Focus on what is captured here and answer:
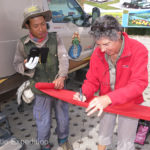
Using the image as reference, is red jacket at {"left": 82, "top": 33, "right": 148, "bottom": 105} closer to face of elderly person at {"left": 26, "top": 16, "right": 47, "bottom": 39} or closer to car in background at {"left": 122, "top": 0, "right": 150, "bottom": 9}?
face of elderly person at {"left": 26, "top": 16, "right": 47, "bottom": 39}

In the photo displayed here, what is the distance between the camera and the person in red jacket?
1.70 m

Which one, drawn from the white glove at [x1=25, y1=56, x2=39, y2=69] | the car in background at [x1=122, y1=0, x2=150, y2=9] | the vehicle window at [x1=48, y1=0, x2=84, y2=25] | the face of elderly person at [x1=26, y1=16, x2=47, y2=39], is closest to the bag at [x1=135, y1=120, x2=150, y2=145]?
the white glove at [x1=25, y1=56, x2=39, y2=69]

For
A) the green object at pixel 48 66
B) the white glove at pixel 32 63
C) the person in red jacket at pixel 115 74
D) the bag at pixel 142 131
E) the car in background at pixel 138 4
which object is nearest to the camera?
the person in red jacket at pixel 115 74

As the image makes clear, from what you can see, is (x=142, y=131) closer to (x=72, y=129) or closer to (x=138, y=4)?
(x=72, y=129)

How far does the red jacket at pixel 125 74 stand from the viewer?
170 cm

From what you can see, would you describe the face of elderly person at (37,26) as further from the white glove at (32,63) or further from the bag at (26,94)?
the bag at (26,94)

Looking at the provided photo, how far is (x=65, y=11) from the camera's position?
447cm

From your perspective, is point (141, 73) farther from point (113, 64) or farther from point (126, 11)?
point (126, 11)

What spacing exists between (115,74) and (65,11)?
2927 mm

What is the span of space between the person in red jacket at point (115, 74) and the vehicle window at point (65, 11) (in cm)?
241

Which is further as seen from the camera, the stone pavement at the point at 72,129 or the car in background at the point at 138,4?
the car in background at the point at 138,4

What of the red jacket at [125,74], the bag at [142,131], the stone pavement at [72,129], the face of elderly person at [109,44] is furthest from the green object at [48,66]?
the bag at [142,131]

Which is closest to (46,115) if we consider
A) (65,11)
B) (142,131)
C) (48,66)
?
(48,66)

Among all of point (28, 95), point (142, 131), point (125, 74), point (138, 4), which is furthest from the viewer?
point (138, 4)
